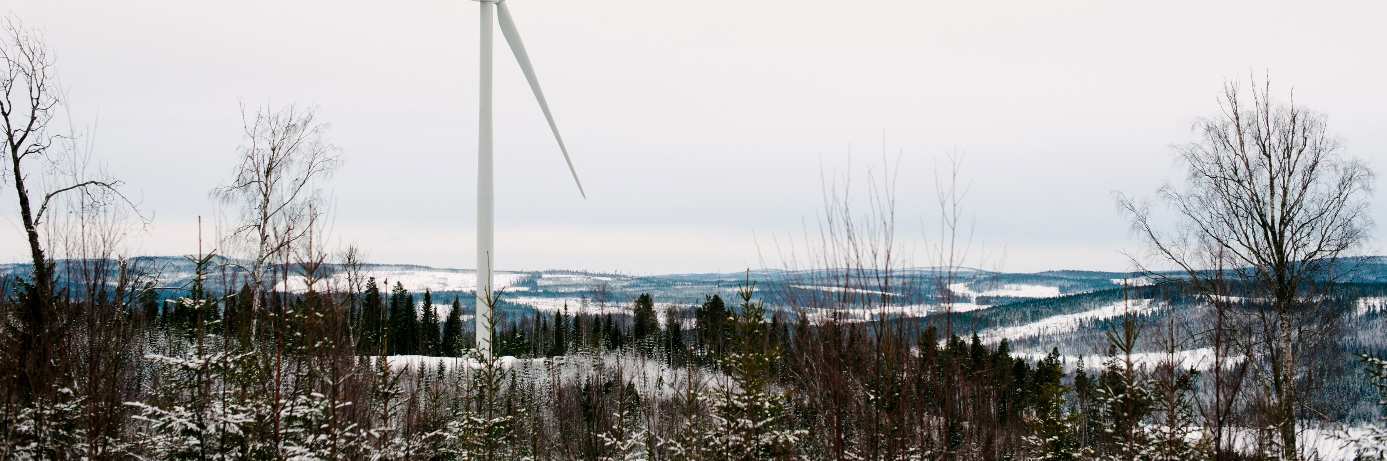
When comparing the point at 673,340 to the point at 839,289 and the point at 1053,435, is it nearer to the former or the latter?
the point at 1053,435

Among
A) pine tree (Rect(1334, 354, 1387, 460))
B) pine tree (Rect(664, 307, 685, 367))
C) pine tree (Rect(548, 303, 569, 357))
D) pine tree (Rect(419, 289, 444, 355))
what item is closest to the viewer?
pine tree (Rect(1334, 354, 1387, 460))

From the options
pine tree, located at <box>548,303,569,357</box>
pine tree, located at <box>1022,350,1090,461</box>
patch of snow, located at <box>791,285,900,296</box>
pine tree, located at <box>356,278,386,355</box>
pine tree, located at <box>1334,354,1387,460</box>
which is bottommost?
pine tree, located at <box>548,303,569,357</box>

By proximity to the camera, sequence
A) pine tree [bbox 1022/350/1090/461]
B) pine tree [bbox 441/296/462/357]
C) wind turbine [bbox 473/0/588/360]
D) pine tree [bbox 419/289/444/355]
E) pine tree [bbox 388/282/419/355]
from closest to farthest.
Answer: pine tree [bbox 1022/350/1090/461] → wind turbine [bbox 473/0/588/360] → pine tree [bbox 388/282/419/355] → pine tree [bbox 419/289/444/355] → pine tree [bbox 441/296/462/357]

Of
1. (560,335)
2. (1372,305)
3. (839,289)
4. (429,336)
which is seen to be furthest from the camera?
(1372,305)

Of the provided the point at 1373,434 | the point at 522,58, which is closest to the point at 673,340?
the point at 522,58

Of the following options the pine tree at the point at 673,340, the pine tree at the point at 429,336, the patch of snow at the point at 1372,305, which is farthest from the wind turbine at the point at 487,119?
the patch of snow at the point at 1372,305

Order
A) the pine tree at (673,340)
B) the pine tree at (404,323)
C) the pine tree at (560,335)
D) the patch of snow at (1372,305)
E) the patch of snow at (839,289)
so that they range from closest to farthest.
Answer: the patch of snow at (839,289), the pine tree at (673,340), the pine tree at (404,323), the pine tree at (560,335), the patch of snow at (1372,305)

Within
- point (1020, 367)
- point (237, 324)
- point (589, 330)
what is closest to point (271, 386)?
point (237, 324)

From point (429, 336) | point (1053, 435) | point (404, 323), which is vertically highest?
point (1053, 435)

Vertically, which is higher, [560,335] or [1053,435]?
[1053,435]

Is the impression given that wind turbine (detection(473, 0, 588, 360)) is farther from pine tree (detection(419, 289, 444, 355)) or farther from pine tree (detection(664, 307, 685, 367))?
pine tree (detection(419, 289, 444, 355))

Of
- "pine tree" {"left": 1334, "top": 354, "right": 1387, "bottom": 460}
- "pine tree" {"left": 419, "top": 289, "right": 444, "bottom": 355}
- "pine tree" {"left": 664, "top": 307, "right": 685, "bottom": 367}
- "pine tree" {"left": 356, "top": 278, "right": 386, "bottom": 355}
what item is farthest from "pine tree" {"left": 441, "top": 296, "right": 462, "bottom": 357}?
"pine tree" {"left": 1334, "top": 354, "right": 1387, "bottom": 460}

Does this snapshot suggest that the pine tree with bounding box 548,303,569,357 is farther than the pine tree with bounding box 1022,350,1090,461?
Yes

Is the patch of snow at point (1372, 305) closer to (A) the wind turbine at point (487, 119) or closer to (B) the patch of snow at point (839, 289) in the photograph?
(A) the wind turbine at point (487, 119)
